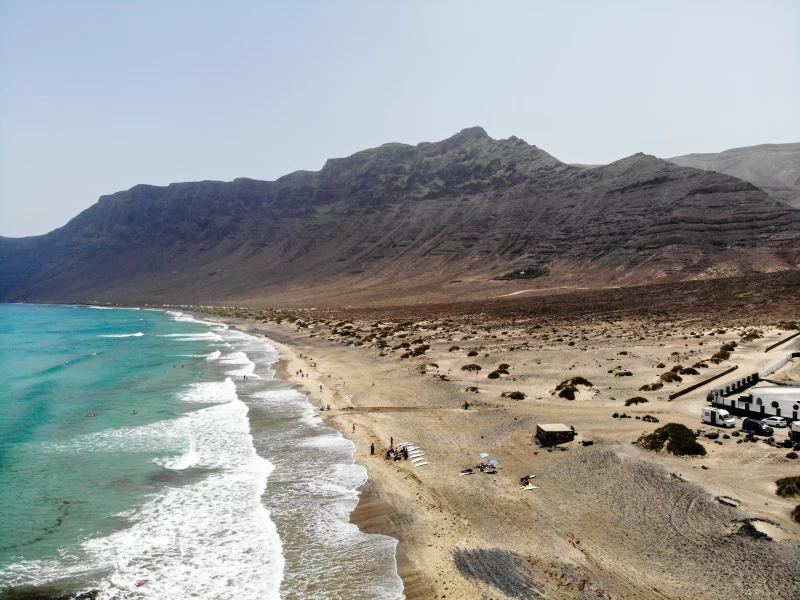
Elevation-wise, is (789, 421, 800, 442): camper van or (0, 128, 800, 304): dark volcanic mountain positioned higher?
(0, 128, 800, 304): dark volcanic mountain

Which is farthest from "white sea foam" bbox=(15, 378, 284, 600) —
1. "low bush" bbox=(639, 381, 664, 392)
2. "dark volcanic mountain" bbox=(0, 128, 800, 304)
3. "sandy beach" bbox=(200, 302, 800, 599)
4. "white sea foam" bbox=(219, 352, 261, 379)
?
"dark volcanic mountain" bbox=(0, 128, 800, 304)

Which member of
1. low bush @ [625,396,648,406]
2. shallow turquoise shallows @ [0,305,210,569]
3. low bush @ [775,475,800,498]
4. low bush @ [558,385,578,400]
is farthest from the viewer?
low bush @ [558,385,578,400]

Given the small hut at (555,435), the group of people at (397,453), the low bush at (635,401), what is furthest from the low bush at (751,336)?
the group of people at (397,453)

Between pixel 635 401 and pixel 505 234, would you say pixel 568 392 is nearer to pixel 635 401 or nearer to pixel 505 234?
pixel 635 401

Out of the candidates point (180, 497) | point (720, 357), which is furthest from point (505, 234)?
point (180, 497)

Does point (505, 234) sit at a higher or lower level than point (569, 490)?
higher

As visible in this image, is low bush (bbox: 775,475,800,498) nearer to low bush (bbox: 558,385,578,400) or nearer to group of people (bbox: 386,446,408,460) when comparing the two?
group of people (bbox: 386,446,408,460)

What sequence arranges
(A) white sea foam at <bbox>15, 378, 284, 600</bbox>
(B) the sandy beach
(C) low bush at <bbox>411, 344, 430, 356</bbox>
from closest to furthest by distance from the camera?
(B) the sandy beach < (A) white sea foam at <bbox>15, 378, 284, 600</bbox> < (C) low bush at <bbox>411, 344, 430, 356</bbox>
